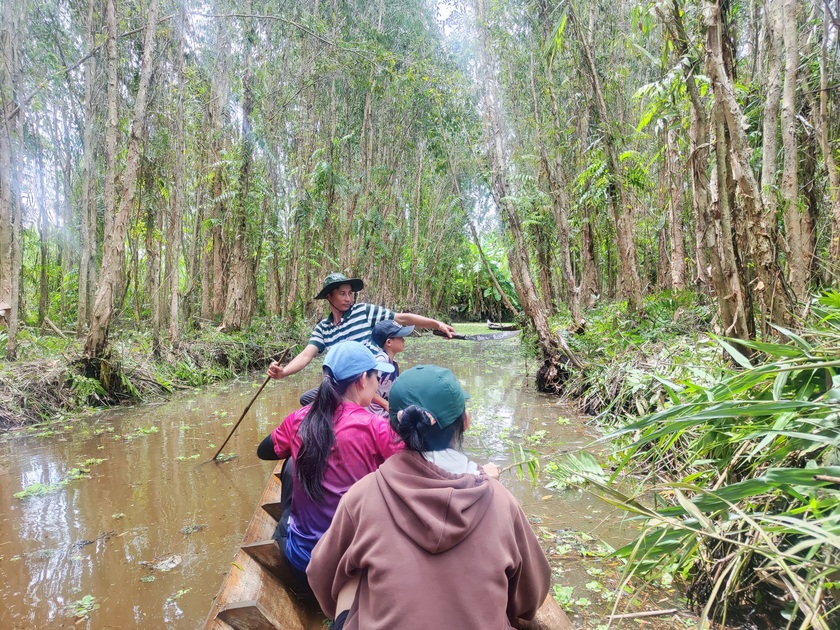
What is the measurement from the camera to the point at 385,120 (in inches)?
642

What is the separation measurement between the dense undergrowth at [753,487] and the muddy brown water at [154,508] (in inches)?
29.6

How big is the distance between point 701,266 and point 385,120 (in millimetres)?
11740

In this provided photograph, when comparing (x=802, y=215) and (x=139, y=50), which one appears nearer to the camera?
(x=802, y=215)

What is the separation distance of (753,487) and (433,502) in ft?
3.51

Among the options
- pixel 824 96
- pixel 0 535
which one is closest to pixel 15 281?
pixel 0 535

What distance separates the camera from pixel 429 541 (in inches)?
49.6

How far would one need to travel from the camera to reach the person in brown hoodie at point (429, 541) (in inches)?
50.0

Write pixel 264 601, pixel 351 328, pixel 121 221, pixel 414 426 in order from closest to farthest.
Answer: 1. pixel 414 426
2. pixel 264 601
3. pixel 351 328
4. pixel 121 221

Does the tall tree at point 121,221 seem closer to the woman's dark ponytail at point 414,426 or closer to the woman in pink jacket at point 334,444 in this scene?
the woman in pink jacket at point 334,444

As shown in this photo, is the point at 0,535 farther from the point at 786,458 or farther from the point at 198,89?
the point at 198,89

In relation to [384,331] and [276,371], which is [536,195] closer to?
[384,331]

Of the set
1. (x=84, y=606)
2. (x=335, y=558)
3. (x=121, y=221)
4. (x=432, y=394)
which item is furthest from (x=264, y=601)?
(x=121, y=221)

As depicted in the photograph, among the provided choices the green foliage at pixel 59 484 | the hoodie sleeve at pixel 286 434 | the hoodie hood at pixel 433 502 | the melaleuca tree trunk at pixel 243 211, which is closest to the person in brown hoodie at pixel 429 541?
the hoodie hood at pixel 433 502

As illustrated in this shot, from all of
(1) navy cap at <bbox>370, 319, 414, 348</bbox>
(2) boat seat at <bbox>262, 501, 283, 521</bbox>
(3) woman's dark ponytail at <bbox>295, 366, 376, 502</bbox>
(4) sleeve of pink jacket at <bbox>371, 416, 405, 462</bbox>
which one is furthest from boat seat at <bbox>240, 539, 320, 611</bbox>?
(1) navy cap at <bbox>370, 319, 414, 348</bbox>
